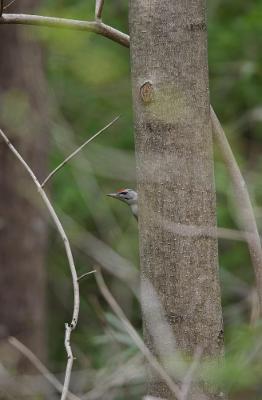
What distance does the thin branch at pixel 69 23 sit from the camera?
9.55ft

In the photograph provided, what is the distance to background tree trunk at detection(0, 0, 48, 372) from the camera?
24.5 feet

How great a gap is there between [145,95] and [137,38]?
18cm

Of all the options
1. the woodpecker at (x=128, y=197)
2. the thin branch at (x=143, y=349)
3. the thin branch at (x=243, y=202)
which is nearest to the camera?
the thin branch at (x=143, y=349)

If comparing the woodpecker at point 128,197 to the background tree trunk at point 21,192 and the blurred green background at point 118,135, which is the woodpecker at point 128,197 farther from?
the background tree trunk at point 21,192

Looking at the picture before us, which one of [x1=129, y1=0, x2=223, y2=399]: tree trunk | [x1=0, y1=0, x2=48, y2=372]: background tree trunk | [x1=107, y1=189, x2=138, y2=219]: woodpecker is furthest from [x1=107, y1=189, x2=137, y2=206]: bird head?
[x1=0, y1=0, x2=48, y2=372]: background tree trunk

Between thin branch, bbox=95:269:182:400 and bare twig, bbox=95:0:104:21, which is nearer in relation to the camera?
thin branch, bbox=95:269:182:400

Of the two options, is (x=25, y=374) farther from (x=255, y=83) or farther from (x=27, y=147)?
(x=255, y=83)

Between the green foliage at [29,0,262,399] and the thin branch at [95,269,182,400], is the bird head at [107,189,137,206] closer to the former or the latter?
the thin branch at [95,269,182,400]

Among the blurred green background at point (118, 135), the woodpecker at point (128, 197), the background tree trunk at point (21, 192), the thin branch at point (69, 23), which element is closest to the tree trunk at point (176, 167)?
the thin branch at point (69, 23)

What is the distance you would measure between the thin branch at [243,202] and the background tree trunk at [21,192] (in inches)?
184

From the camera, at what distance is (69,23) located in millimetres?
2922

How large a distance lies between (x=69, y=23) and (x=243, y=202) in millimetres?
813

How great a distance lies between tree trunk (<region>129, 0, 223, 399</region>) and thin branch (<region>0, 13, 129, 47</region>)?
0.26 metres

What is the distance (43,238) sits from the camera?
7.64 meters
